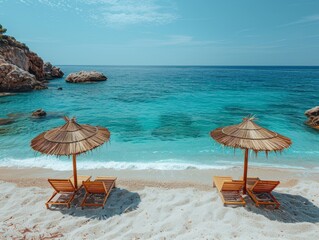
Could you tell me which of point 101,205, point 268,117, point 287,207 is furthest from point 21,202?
point 268,117

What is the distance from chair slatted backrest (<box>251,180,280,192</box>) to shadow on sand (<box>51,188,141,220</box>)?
380 cm

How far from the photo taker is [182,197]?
779cm

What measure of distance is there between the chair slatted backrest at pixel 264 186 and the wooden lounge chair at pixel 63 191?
19.1 ft

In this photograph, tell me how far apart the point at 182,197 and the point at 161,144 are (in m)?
7.05

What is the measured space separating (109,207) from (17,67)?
39187 millimetres

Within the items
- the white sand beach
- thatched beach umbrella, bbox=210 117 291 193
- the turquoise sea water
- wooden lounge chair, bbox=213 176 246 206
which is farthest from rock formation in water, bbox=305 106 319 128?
wooden lounge chair, bbox=213 176 246 206

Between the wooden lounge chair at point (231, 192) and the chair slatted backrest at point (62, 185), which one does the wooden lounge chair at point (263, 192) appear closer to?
the wooden lounge chair at point (231, 192)

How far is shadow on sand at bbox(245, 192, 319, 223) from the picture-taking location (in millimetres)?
6625

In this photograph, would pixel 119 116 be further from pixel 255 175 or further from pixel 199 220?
pixel 199 220

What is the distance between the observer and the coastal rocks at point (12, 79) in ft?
117

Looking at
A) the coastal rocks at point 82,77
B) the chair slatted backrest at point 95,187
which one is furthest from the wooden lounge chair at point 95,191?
the coastal rocks at point 82,77

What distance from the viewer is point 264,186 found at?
740cm

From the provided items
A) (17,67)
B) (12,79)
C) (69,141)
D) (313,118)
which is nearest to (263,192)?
(69,141)

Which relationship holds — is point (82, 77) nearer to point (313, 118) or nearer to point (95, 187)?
point (313, 118)
